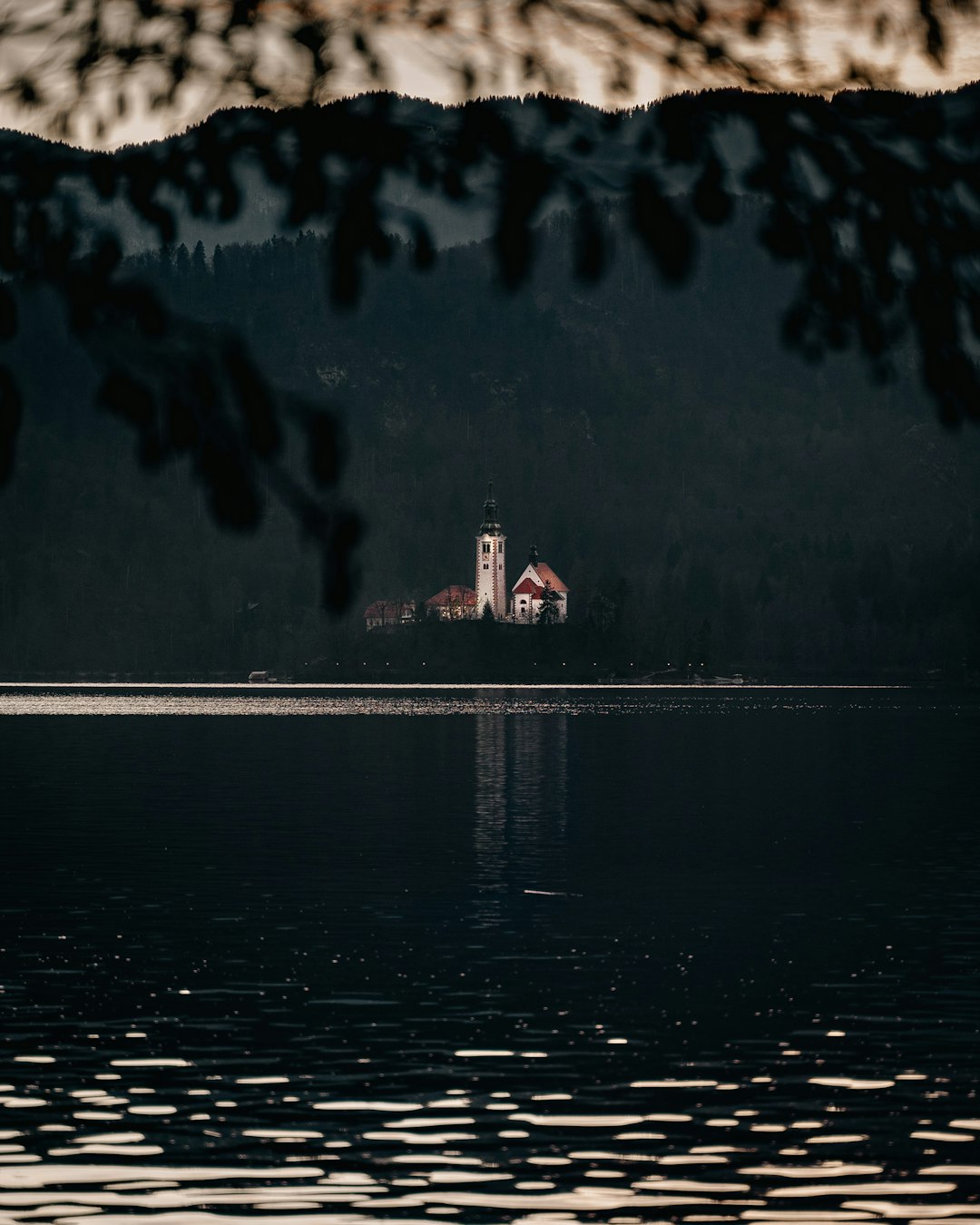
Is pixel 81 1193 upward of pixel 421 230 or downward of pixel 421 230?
downward

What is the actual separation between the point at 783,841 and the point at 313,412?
6398cm

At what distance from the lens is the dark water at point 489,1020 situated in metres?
20.2

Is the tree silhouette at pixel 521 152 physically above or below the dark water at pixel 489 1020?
above

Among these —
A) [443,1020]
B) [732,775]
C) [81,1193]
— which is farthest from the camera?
[732,775]

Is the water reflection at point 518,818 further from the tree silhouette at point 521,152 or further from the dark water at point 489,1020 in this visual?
the tree silhouette at point 521,152

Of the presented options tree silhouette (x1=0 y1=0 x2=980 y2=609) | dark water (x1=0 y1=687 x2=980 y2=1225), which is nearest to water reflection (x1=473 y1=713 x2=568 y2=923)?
dark water (x1=0 y1=687 x2=980 y2=1225)

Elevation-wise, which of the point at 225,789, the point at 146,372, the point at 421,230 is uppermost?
the point at 421,230

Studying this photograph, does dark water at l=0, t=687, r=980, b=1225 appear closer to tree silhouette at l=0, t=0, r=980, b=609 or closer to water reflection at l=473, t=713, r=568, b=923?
water reflection at l=473, t=713, r=568, b=923

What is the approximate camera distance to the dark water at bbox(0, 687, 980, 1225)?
66.3 ft

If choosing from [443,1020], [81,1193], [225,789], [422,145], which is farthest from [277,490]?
[225,789]

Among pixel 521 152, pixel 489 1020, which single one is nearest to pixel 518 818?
pixel 489 1020

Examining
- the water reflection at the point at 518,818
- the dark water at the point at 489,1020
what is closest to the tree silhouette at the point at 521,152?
the dark water at the point at 489,1020

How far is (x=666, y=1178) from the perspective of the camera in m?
20.3

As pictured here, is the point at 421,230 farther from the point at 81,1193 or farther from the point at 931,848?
the point at 931,848
